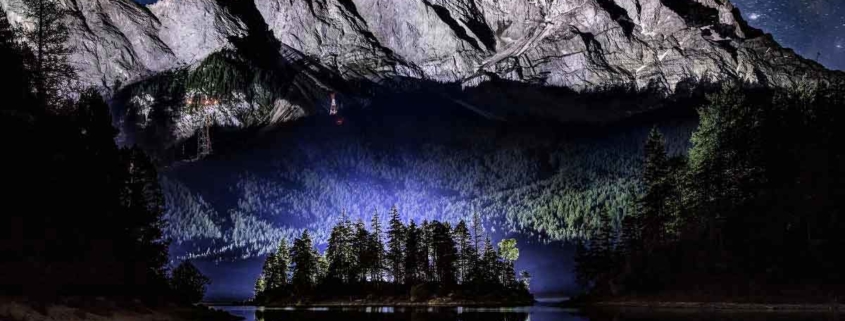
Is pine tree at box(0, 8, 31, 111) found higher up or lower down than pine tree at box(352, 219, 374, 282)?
higher up

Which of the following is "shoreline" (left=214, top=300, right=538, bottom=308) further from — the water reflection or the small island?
the water reflection

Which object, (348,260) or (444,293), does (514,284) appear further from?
(348,260)

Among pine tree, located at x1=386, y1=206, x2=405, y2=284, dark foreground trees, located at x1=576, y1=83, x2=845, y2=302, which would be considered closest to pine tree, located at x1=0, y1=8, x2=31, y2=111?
dark foreground trees, located at x1=576, y1=83, x2=845, y2=302

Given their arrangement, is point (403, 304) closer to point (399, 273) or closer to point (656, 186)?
point (399, 273)

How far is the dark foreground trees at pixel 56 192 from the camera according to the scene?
38562mm

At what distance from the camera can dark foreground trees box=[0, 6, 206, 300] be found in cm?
3856

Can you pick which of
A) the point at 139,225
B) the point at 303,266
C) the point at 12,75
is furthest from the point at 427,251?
the point at 12,75

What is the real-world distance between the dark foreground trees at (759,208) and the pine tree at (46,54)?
205 ft

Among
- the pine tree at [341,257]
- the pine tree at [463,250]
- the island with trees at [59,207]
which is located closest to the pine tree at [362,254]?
the pine tree at [341,257]

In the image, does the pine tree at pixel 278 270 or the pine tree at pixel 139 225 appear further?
the pine tree at pixel 278 270

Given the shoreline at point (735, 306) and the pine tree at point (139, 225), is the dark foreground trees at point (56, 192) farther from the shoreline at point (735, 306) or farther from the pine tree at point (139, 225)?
the shoreline at point (735, 306)

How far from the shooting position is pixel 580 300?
353 feet

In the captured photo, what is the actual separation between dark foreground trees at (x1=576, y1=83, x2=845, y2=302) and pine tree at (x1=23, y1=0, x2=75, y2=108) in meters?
62.5

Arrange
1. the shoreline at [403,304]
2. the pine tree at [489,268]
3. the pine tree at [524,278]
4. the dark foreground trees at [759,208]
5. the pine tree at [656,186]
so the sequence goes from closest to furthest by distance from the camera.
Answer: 1. the dark foreground trees at [759,208]
2. the pine tree at [656,186]
3. the shoreline at [403,304]
4. the pine tree at [489,268]
5. the pine tree at [524,278]
